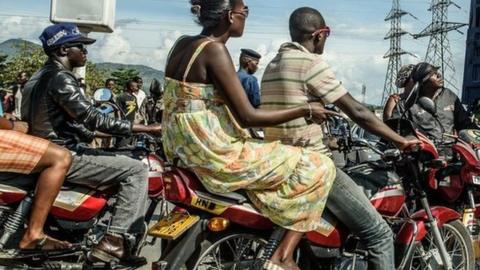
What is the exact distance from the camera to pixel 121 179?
191 inches

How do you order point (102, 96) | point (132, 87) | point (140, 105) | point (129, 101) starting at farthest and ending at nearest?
point (132, 87) → point (140, 105) → point (129, 101) → point (102, 96)

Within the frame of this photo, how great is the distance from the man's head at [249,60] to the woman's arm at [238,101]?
19.2 feet

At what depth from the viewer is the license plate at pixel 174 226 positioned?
3732 mm

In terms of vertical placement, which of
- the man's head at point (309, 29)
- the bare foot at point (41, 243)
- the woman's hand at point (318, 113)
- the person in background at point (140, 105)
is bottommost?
the person in background at point (140, 105)

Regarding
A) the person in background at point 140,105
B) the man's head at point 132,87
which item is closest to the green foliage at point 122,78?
the person in background at point 140,105

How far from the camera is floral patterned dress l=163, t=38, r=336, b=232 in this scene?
3.71 meters

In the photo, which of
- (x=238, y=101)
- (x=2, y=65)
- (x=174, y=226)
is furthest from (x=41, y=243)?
(x=2, y=65)

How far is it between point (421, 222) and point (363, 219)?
0.65 meters

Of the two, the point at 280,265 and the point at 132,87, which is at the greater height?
the point at 280,265

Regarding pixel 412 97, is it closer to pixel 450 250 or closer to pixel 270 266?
pixel 450 250

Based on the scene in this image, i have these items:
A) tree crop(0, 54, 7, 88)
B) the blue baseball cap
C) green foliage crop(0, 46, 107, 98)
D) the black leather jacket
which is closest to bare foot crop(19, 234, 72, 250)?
the black leather jacket

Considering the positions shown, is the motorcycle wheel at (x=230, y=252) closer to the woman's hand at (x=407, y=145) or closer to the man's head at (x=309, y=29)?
the woman's hand at (x=407, y=145)

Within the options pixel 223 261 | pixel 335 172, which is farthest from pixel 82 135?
pixel 335 172

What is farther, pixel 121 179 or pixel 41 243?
pixel 121 179
